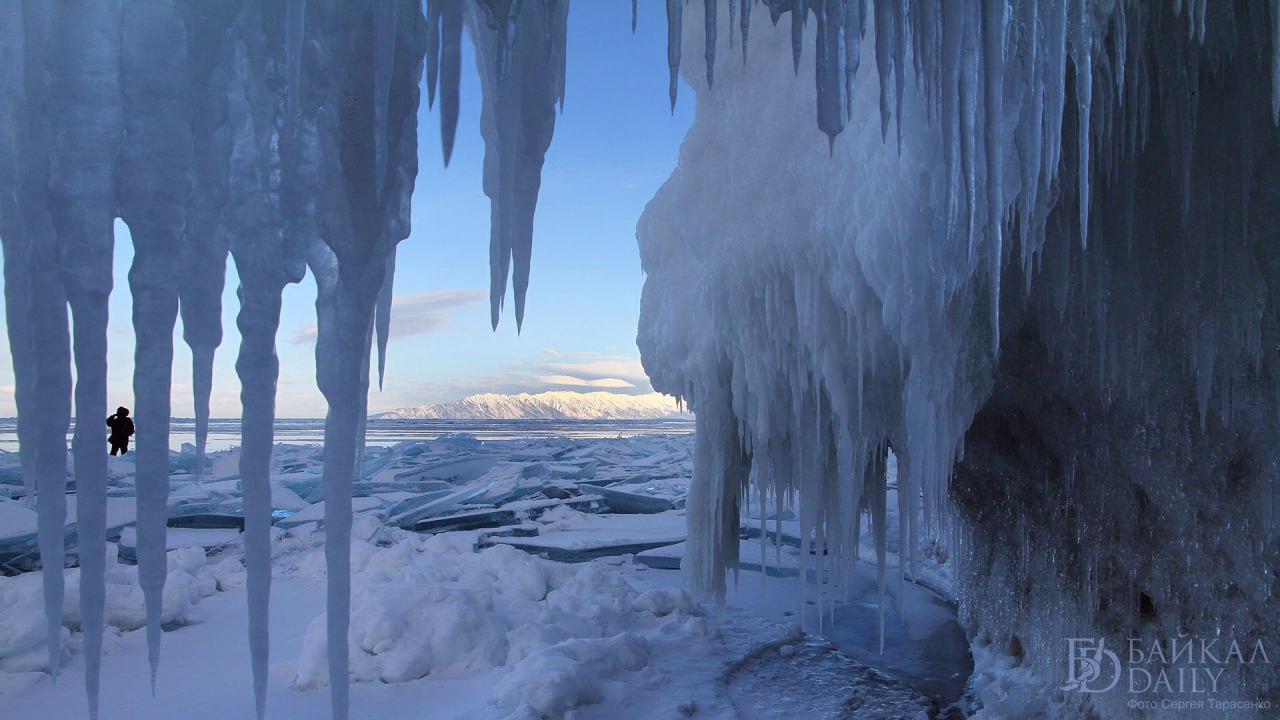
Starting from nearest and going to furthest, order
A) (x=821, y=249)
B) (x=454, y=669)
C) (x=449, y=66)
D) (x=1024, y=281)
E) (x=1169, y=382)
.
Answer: (x=449, y=66) → (x=1169, y=382) → (x=821, y=249) → (x=1024, y=281) → (x=454, y=669)

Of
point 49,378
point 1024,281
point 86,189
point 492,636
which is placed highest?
point 1024,281

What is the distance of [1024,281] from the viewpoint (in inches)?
127

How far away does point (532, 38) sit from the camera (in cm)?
153

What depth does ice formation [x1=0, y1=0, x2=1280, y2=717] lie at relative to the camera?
1198mm

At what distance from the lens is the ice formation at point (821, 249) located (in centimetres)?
120

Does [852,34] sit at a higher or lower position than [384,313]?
higher

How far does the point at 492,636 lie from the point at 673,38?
3.38 meters

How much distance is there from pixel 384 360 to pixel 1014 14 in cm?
221

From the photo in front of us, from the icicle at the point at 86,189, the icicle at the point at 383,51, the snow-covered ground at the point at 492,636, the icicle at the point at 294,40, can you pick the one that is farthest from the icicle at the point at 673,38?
the snow-covered ground at the point at 492,636

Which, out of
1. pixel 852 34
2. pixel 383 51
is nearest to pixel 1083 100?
pixel 852 34

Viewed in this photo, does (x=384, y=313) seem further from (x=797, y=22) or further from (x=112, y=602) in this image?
(x=112, y=602)

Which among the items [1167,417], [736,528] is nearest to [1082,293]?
[1167,417]
